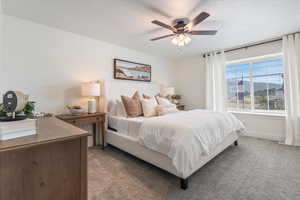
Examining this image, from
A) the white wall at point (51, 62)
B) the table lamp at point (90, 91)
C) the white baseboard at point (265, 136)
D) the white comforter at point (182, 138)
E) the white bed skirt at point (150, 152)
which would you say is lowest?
the white baseboard at point (265, 136)

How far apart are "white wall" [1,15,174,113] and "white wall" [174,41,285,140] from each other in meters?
2.63

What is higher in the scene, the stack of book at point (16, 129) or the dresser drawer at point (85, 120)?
the stack of book at point (16, 129)

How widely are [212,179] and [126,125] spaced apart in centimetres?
158

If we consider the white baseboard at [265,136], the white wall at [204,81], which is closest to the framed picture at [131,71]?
the white wall at [204,81]

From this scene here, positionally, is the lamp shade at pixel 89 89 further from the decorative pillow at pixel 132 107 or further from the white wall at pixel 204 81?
the white wall at pixel 204 81

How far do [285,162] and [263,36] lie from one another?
266 cm

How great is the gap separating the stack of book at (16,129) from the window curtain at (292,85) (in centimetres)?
445

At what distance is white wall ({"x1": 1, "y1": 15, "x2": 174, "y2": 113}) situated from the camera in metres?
2.30

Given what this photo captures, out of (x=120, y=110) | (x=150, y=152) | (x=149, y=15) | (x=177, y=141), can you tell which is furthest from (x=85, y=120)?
(x=149, y=15)

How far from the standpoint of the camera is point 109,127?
3.07m

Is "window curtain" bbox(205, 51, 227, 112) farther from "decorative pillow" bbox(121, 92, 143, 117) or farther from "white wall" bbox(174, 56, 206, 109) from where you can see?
"decorative pillow" bbox(121, 92, 143, 117)

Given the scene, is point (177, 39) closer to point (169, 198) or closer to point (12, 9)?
point (169, 198)

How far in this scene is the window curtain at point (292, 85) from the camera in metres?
3.04

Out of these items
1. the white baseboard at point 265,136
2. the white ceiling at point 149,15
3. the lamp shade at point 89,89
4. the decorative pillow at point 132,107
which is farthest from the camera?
the white baseboard at point 265,136
